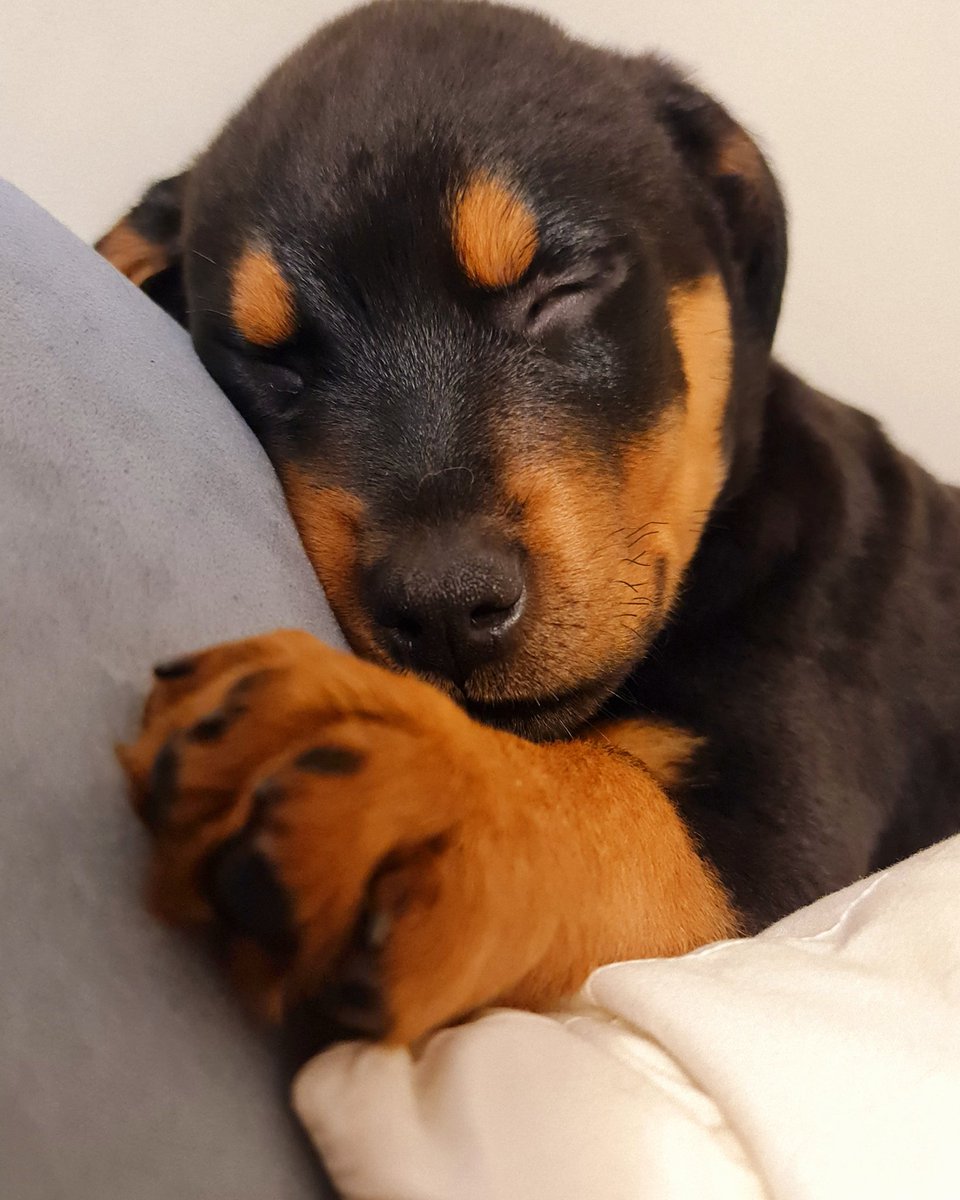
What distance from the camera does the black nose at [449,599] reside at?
0.95 metres

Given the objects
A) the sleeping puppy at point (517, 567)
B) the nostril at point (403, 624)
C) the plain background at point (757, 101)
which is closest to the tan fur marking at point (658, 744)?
the sleeping puppy at point (517, 567)

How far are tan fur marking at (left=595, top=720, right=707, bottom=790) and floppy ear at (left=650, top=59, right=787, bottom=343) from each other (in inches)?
28.2

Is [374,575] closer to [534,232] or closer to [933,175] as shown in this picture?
[534,232]

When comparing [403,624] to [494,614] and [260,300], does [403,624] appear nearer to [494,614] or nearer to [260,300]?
[494,614]

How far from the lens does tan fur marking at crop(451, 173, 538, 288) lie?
107cm

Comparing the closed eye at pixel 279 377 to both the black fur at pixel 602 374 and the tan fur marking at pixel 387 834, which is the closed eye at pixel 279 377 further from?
the tan fur marking at pixel 387 834

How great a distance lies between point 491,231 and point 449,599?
428 millimetres

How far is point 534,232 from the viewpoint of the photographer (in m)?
1.11

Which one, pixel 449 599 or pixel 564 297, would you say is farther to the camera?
pixel 564 297

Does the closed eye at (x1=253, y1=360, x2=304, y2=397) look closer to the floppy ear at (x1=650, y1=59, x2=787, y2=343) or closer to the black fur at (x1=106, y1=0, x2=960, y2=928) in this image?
the black fur at (x1=106, y1=0, x2=960, y2=928)

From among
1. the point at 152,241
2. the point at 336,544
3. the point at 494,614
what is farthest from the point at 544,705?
the point at 152,241

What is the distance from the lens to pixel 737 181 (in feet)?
4.97

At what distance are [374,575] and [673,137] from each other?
0.88 metres

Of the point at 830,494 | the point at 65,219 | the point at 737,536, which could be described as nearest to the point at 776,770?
the point at 737,536
